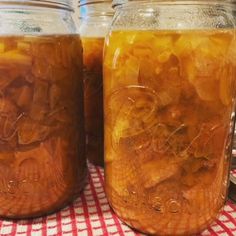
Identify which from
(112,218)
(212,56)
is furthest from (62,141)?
(212,56)

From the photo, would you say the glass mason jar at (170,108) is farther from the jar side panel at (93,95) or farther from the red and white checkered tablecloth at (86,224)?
the jar side panel at (93,95)

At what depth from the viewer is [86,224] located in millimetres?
546

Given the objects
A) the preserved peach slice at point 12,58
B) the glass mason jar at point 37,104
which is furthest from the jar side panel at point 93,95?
the preserved peach slice at point 12,58

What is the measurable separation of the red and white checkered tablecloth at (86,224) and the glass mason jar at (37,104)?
0.02m

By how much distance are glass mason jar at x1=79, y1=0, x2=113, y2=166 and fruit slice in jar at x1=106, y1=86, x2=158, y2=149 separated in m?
0.19

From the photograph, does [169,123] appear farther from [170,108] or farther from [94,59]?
[94,59]

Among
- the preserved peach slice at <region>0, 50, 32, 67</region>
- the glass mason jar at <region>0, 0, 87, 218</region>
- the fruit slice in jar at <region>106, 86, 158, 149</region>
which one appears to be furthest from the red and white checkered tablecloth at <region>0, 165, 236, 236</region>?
the preserved peach slice at <region>0, 50, 32, 67</region>

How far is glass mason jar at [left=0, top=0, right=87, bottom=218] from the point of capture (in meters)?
0.49

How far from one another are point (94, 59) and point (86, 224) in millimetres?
325

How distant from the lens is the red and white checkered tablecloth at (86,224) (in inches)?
20.7

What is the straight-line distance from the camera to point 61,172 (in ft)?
1.84

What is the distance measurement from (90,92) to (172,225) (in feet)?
1.09

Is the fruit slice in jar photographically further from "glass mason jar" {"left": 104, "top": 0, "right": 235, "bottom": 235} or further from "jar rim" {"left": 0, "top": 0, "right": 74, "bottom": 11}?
"jar rim" {"left": 0, "top": 0, "right": 74, "bottom": 11}

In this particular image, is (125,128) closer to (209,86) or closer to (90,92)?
(209,86)
